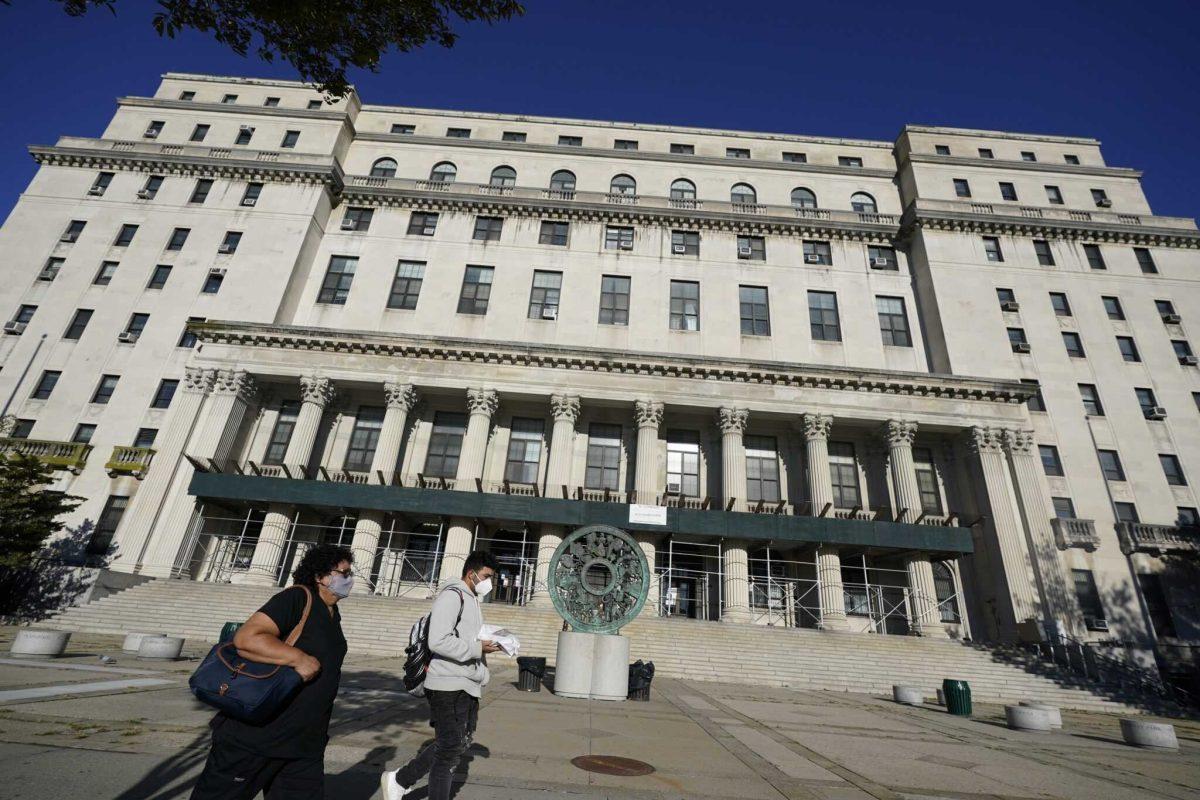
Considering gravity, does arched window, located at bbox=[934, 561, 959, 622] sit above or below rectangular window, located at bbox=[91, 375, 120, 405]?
below

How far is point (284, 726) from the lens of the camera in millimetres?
3123

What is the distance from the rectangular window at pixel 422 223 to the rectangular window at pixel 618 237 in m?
11.2

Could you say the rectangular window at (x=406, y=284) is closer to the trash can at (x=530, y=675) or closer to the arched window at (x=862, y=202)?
the trash can at (x=530, y=675)

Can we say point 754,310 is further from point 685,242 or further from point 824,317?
point 685,242

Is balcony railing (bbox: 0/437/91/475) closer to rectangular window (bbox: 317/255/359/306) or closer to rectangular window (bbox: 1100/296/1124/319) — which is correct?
rectangular window (bbox: 317/255/359/306)

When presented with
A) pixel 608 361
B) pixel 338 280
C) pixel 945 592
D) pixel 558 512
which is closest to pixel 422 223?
pixel 338 280

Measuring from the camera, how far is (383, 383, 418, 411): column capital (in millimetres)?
28547

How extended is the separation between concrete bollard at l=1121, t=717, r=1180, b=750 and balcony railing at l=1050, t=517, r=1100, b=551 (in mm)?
18648

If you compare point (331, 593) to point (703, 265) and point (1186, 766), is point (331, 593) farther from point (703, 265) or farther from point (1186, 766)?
point (703, 265)

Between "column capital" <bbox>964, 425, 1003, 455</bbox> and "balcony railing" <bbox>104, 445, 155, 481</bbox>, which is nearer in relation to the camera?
"balcony railing" <bbox>104, 445, 155, 481</bbox>

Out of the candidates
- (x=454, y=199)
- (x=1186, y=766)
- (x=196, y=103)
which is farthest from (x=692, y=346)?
(x=196, y=103)

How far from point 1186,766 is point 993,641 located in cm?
1831

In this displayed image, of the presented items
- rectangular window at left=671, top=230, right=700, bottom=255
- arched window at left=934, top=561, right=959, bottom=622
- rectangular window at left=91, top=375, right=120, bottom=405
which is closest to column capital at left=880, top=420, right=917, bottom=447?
arched window at left=934, top=561, right=959, bottom=622

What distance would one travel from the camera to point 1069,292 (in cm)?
3400
